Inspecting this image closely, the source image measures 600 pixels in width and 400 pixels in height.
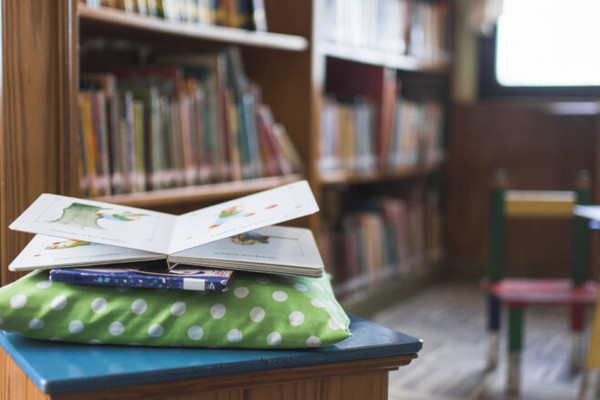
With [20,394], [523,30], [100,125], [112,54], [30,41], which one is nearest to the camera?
[20,394]

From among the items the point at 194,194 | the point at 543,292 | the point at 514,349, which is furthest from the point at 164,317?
the point at 543,292

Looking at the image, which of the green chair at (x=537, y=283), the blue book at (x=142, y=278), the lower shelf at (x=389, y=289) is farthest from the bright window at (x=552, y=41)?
the blue book at (x=142, y=278)

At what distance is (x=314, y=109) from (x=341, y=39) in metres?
0.52

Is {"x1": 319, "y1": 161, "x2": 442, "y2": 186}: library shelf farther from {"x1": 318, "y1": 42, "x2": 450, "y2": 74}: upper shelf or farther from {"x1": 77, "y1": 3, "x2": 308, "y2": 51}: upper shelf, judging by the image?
{"x1": 77, "y1": 3, "x2": 308, "y2": 51}: upper shelf

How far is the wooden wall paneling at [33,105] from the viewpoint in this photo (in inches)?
53.4

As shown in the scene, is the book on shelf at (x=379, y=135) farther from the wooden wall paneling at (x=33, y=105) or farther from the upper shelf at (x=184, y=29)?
the wooden wall paneling at (x=33, y=105)

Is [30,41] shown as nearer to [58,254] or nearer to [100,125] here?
[100,125]

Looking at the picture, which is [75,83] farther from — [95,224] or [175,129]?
[95,224]

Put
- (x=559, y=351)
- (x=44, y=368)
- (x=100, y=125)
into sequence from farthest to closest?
(x=559, y=351) < (x=100, y=125) < (x=44, y=368)

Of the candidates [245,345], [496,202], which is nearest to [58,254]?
[245,345]

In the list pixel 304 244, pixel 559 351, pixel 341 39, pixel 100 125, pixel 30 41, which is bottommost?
pixel 559 351

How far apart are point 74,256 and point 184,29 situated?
1075 mm

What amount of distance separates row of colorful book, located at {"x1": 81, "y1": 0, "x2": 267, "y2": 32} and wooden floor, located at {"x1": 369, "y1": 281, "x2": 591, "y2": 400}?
1.16 metres

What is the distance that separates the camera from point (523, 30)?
3.87 metres
